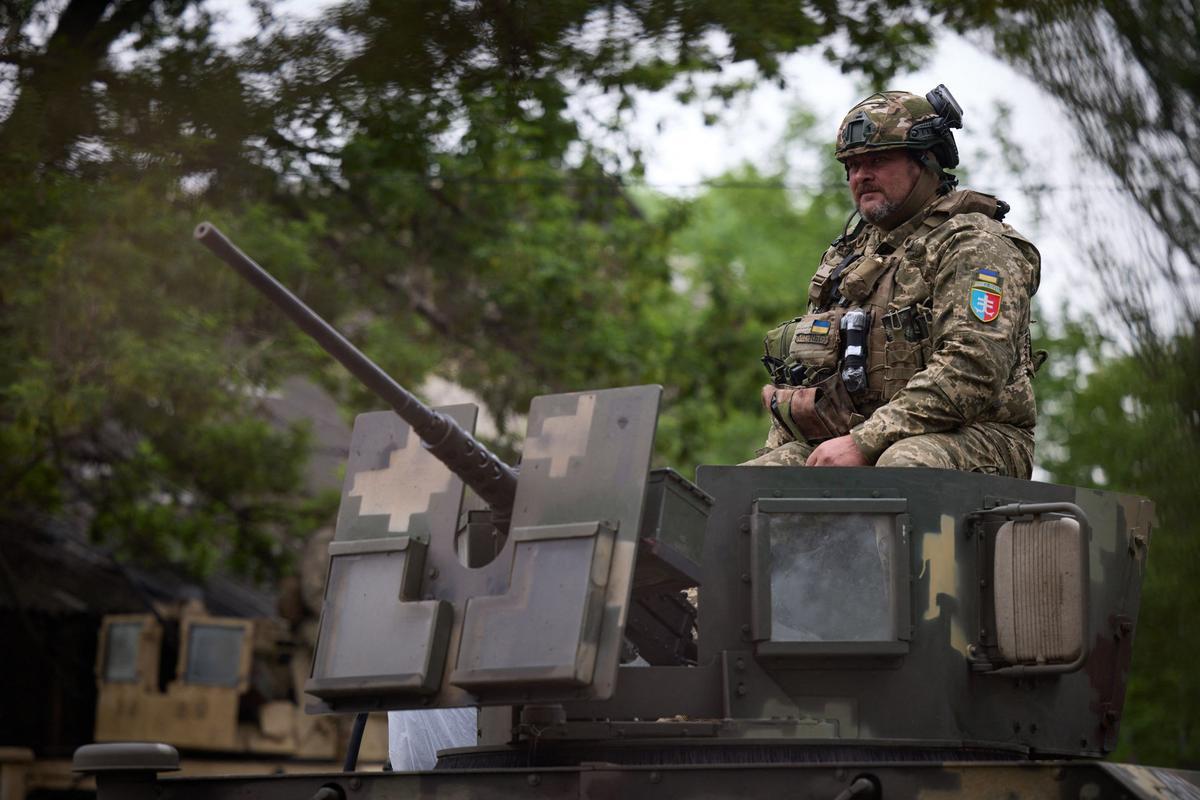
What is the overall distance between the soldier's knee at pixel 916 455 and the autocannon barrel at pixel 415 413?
1.19 metres

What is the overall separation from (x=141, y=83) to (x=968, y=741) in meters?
3.11

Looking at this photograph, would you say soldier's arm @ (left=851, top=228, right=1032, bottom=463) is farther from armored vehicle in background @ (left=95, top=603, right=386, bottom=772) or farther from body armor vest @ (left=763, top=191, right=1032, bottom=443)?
armored vehicle in background @ (left=95, top=603, right=386, bottom=772)

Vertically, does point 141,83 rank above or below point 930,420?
above

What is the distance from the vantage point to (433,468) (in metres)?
5.37

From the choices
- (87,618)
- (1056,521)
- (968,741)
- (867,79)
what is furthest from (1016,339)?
(87,618)

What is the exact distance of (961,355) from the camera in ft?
18.3

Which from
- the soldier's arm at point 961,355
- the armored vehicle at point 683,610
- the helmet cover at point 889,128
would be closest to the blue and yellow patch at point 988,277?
the soldier's arm at point 961,355

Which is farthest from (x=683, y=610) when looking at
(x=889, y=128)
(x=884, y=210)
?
(x=889, y=128)

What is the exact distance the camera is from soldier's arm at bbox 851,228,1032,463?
18.3 ft

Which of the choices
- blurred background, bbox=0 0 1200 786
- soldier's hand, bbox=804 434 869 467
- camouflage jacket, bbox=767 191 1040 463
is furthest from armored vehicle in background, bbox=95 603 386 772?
soldier's hand, bbox=804 434 869 467

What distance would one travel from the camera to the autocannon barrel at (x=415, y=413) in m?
5.01

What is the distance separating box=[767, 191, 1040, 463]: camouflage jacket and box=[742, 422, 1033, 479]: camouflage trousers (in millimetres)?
40

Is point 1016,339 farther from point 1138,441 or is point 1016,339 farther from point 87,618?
point 87,618

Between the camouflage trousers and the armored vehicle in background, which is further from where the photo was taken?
the armored vehicle in background
